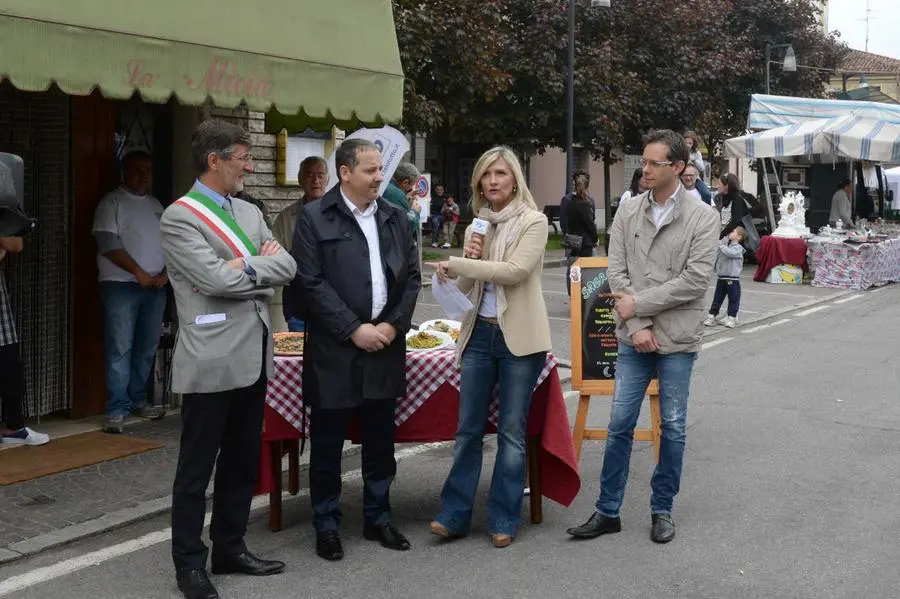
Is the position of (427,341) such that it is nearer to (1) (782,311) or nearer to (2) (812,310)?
(1) (782,311)

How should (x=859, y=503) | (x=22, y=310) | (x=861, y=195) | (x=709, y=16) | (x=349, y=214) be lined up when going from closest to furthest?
(x=349, y=214) < (x=859, y=503) < (x=22, y=310) < (x=861, y=195) < (x=709, y=16)

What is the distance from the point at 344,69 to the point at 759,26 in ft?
114

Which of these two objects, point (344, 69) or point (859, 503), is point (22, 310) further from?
point (859, 503)

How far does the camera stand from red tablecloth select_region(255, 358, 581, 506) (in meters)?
5.37

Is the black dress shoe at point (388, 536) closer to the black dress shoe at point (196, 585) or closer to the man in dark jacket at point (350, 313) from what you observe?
the man in dark jacket at point (350, 313)

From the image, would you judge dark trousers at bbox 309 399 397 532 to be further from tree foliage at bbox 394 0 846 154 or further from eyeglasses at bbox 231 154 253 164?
tree foliage at bbox 394 0 846 154

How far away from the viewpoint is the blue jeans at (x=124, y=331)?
7.60 m

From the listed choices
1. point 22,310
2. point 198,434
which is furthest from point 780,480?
point 22,310

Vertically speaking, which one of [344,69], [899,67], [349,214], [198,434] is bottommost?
[198,434]

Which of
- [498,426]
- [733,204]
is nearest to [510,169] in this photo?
[498,426]

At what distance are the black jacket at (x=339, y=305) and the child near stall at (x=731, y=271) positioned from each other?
8917mm

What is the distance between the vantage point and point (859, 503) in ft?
19.5

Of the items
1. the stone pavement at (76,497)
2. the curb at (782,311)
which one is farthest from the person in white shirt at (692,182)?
the stone pavement at (76,497)

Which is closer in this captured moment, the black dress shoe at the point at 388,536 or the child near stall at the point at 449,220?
the black dress shoe at the point at 388,536
